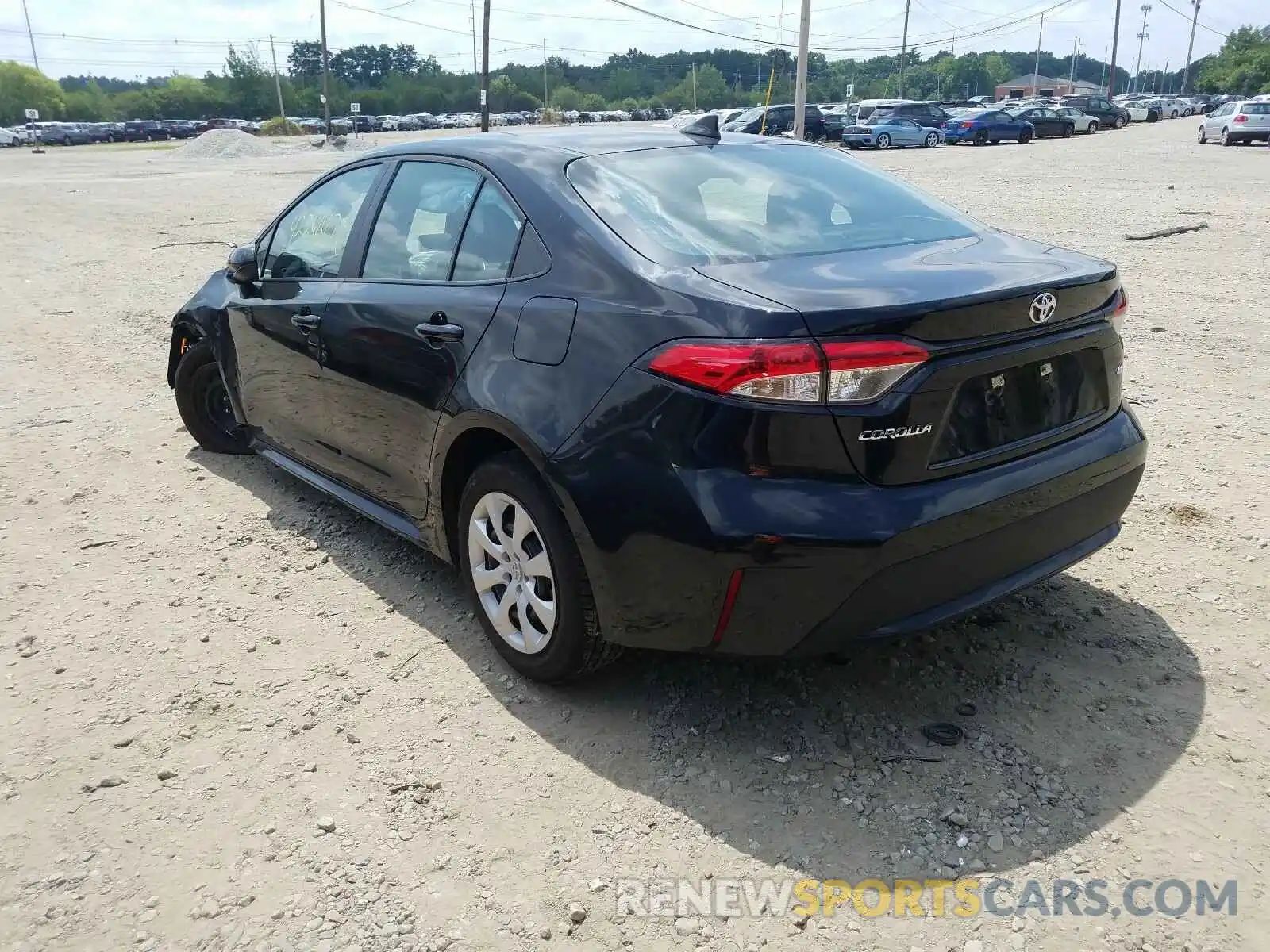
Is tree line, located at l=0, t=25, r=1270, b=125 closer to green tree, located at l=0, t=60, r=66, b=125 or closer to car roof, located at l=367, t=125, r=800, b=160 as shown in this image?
green tree, located at l=0, t=60, r=66, b=125

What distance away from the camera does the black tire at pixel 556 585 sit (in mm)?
2932

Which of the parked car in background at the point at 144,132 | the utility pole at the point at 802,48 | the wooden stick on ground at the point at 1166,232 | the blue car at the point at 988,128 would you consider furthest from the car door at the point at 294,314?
the parked car in background at the point at 144,132

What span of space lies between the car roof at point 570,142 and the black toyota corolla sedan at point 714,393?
0.07ft

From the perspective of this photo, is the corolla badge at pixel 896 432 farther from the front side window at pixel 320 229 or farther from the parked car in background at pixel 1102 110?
the parked car in background at pixel 1102 110

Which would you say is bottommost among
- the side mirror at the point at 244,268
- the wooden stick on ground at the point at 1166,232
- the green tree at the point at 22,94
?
the wooden stick on ground at the point at 1166,232

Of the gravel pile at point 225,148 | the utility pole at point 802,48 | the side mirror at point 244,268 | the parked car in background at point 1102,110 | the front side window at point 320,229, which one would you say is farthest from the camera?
the parked car in background at point 1102,110

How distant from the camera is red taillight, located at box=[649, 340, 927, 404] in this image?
2.46m

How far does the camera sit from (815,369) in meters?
2.46

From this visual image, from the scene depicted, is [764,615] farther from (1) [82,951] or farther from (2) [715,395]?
(1) [82,951]

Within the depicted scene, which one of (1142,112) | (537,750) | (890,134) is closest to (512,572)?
(537,750)

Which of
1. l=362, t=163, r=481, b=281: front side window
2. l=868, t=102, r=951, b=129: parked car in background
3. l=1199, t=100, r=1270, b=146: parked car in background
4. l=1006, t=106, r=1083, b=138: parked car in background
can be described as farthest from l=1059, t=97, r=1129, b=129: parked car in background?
l=362, t=163, r=481, b=281: front side window

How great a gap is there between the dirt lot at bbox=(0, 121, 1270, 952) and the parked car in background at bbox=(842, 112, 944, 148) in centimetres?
3703

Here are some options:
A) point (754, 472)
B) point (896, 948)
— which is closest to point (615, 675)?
point (754, 472)

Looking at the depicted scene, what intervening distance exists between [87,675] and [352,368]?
143 centimetres
